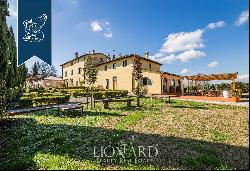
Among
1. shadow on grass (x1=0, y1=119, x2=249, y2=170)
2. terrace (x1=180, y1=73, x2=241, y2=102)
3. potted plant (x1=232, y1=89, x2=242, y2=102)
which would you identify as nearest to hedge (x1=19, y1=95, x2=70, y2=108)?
shadow on grass (x1=0, y1=119, x2=249, y2=170)

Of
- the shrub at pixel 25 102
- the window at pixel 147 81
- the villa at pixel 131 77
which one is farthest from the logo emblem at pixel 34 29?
the window at pixel 147 81

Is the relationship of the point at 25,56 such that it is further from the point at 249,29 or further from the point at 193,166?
the point at 249,29

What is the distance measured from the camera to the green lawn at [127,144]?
6797 mm

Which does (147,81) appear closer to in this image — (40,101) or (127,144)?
(40,101)

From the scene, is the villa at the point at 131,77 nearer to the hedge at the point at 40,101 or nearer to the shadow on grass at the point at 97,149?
the hedge at the point at 40,101

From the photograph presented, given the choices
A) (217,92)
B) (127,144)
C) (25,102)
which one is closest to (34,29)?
(127,144)

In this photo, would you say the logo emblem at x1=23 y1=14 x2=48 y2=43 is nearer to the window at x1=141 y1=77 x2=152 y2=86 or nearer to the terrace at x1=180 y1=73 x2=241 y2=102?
the terrace at x1=180 y1=73 x2=241 y2=102

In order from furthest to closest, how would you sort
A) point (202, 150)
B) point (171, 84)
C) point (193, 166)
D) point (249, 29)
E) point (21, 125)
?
point (171, 84) → point (21, 125) → point (202, 150) → point (193, 166) → point (249, 29)

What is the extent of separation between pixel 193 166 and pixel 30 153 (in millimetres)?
4959

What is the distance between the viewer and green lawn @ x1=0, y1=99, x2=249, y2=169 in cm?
680

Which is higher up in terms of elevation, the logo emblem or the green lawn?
the logo emblem

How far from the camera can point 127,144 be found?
Answer: 8523 mm

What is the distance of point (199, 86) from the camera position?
49688 mm

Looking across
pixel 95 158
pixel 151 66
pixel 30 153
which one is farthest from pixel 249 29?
pixel 151 66
